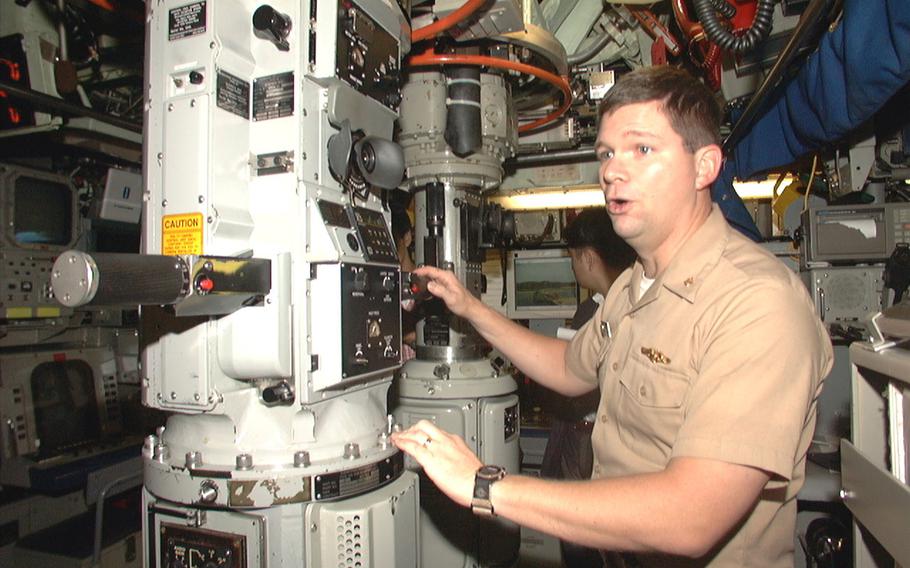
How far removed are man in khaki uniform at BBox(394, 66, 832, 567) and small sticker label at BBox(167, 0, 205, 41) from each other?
134 cm

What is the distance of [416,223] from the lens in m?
3.23

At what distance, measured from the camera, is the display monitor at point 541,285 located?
16.9 feet

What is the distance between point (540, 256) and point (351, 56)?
348 centimetres

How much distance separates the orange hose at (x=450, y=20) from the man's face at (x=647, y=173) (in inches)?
31.7

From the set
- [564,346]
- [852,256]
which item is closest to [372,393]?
[564,346]

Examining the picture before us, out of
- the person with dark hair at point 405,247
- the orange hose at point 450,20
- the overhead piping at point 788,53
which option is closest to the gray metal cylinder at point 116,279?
the orange hose at point 450,20

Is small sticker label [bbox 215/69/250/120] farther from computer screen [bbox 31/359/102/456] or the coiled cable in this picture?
computer screen [bbox 31/359/102/456]

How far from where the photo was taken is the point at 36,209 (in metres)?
4.85

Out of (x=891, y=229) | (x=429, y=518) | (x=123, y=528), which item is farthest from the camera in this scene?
(x=123, y=528)

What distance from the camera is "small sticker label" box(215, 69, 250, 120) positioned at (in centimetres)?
177

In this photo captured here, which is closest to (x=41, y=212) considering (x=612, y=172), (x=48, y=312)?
(x=48, y=312)

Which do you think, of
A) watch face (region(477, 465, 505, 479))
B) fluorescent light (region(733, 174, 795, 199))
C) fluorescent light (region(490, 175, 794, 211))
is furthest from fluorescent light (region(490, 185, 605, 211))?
watch face (region(477, 465, 505, 479))

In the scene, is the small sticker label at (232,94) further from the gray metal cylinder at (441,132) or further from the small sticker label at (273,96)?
the gray metal cylinder at (441,132)

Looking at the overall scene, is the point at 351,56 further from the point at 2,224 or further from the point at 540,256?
the point at 2,224
